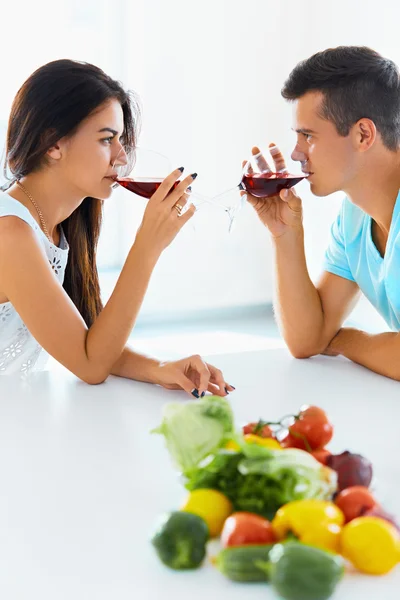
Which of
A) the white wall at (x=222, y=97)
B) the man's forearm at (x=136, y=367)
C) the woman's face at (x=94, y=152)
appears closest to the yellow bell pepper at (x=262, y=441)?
the man's forearm at (x=136, y=367)

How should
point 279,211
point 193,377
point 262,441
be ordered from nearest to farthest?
point 262,441
point 193,377
point 279,211

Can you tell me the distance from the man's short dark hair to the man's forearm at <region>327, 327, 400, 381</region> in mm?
527

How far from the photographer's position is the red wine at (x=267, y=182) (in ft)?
6.28

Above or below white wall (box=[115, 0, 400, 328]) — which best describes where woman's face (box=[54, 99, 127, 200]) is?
above

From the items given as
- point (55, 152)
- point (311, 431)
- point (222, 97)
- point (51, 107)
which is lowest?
point (222, 97)

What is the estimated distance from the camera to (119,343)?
1.70m

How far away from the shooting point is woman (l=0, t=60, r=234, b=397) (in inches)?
66.2

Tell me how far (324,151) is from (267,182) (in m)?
0.21

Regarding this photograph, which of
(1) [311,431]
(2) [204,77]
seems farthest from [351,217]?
(2) [204,77]

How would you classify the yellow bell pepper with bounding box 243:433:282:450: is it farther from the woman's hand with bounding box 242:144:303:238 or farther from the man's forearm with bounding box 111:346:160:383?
the woman's hand with bounding box 242:144:303:238

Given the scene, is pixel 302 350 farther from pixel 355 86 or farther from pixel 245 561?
pixel 245 561

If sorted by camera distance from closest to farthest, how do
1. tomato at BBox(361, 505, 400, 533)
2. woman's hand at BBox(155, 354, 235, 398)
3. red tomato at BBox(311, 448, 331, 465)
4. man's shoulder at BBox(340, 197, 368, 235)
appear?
tomato at BBox(361, 505, 400, 533), red tomato at BBox(311, 448, 331, 465), woman's hand at BBox(155, 354, 235, 398), man's shoulder at BBox(340, 197, 368, 235)

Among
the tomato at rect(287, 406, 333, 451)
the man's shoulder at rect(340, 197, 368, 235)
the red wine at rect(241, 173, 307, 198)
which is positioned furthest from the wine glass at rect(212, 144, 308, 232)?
the tomato at rect(287, 406, 333, 451)

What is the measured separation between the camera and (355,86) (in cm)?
203
